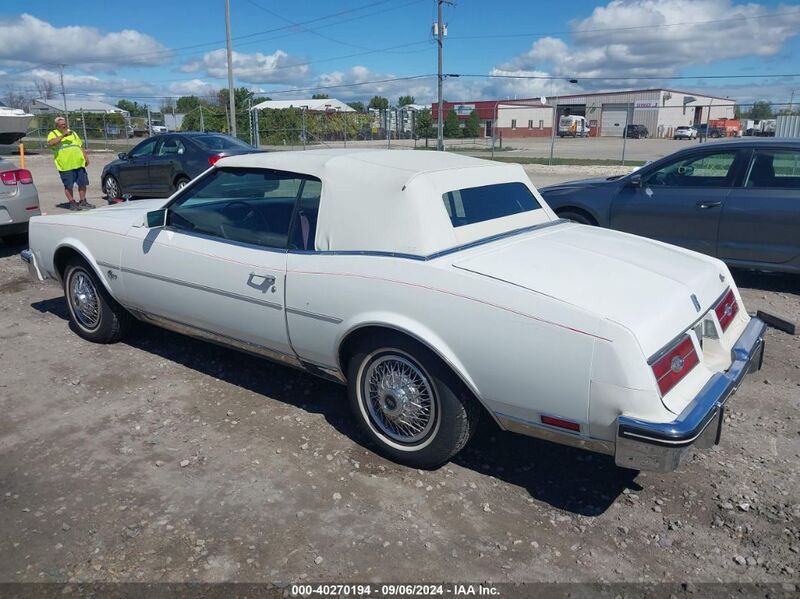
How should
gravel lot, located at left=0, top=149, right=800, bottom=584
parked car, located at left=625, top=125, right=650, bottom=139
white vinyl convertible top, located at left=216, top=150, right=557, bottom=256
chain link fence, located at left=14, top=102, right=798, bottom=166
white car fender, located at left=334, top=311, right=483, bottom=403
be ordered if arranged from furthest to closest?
parked car, located at left=625, top=125, right=650, bottom=139, chain link fence, located at left=14, top=102, right=798, bottom=166, white vinyl convertible top, located at left=216, top=150, right=557, bottom=256, white car fender, located at left=334, top=311, right=483, bottom=403, gravel lot, located at left=0, top=149, right=800, bottom=584

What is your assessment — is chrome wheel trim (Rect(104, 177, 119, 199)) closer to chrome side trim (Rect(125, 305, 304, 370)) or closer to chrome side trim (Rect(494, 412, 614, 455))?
chrome side trim (Rect(125, 305, 304, 370))

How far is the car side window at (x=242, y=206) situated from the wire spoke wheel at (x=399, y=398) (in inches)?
38.2

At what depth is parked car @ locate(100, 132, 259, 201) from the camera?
12844 mm

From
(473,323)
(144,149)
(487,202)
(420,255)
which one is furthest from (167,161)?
(473,323)

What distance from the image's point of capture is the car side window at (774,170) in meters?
6.54

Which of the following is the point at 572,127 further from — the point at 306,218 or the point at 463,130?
the point at 306,218

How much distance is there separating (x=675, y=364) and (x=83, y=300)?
4.40m

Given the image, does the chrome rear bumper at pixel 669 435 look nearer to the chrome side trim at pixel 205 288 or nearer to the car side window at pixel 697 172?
the chrome side trim at pixel 205 288

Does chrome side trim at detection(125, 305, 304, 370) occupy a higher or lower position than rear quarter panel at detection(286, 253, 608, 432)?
lower

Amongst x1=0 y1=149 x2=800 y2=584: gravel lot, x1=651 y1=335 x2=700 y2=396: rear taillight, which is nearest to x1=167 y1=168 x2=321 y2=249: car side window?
x1=0 y1=149 x2=800 y2=584: gravel lot

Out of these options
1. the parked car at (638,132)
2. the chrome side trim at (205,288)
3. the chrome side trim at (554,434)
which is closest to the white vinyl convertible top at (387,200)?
the chrome side trim at (205,288)

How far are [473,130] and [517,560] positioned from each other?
56.0 metres

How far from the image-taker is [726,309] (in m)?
3.73

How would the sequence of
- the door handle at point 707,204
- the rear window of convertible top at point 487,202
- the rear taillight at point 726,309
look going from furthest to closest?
the door handle at point 707,204, the rear window of convertible top at point 487,202, the rear taillight at point 726,309
